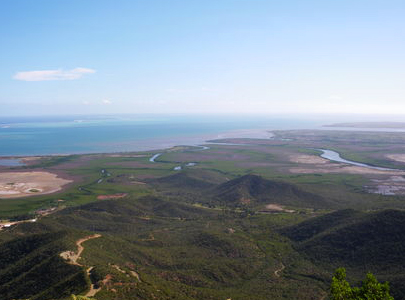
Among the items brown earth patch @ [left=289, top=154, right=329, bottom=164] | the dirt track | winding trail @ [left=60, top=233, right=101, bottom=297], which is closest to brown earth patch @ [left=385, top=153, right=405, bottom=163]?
brown earth patch @ [left=289, top=154, right=329, bottom=164]

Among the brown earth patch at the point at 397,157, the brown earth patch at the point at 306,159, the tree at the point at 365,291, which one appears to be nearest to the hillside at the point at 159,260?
the tree at the point at 365,291

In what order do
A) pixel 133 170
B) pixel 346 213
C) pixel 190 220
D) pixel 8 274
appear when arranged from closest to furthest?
pixel 8 274
pixel 346 213
pixel 190 220
pixel 133 170

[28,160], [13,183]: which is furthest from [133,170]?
[28,160]

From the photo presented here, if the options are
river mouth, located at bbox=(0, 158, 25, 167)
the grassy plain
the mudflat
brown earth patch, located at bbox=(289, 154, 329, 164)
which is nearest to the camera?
the grassy plain

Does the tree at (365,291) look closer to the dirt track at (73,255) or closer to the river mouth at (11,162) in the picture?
the dirt track at (73,255)

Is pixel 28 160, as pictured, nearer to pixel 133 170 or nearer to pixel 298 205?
pixel 133 170

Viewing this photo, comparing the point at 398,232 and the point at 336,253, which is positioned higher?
the point at 398,232

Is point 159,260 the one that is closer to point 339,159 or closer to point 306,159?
point 306,159

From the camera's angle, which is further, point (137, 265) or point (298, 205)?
point (298, 205)

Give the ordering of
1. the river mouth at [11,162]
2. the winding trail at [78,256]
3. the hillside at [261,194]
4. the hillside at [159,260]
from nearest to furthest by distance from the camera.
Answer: the winding trail at [78,256]
the hillside at [159,260]
the hillside at [261,194]
the river mouth at [11,162]

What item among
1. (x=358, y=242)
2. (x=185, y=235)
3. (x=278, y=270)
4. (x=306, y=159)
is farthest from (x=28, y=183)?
(x=306, y=159)

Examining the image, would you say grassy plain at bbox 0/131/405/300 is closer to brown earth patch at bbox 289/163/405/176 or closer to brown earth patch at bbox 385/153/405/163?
brown earth patch at bbox 289/163/405/176
